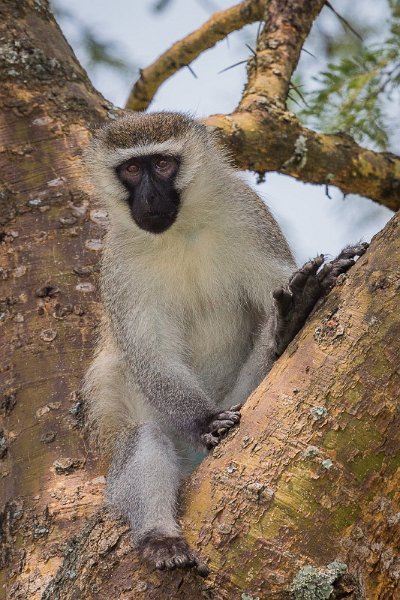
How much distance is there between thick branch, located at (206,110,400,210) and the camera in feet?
19.7

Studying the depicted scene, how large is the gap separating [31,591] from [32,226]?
234cm

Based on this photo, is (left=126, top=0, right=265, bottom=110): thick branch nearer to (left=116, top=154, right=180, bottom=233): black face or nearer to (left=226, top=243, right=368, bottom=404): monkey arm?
(left=116, top=154, right=180, bottom=233): black face

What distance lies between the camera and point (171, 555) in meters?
3.04

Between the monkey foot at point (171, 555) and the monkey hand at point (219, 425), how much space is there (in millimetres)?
558

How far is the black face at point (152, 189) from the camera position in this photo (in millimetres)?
4719

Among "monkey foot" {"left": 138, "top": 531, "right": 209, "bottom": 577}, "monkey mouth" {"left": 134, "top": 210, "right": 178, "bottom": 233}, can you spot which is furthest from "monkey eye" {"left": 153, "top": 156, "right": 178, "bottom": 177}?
"monkey foot" {"left": 138, "top": 531, "right": 209, "bottom": 577}

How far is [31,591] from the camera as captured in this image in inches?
147

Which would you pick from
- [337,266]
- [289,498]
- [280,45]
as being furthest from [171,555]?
[280,45]

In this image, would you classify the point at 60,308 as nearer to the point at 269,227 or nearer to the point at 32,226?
the point at 32,226

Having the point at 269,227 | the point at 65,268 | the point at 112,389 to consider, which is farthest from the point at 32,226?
the point at 269,227

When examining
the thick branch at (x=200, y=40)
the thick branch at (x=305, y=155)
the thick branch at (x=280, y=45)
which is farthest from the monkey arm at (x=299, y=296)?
the thick branch at (x=200, y=40)

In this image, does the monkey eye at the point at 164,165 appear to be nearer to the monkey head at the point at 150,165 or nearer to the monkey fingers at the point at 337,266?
the monkey head at the point at 150,165

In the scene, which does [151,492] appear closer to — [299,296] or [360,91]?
[299,296]

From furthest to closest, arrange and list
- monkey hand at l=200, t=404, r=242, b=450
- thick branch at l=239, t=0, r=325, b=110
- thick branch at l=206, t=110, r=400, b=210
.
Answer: thick branch at l=239, t=0, r=325, b=110
thick branch at l=206, t=110, r=400, b=210
monkey hand at l=200, t=404, r=242, b=450
